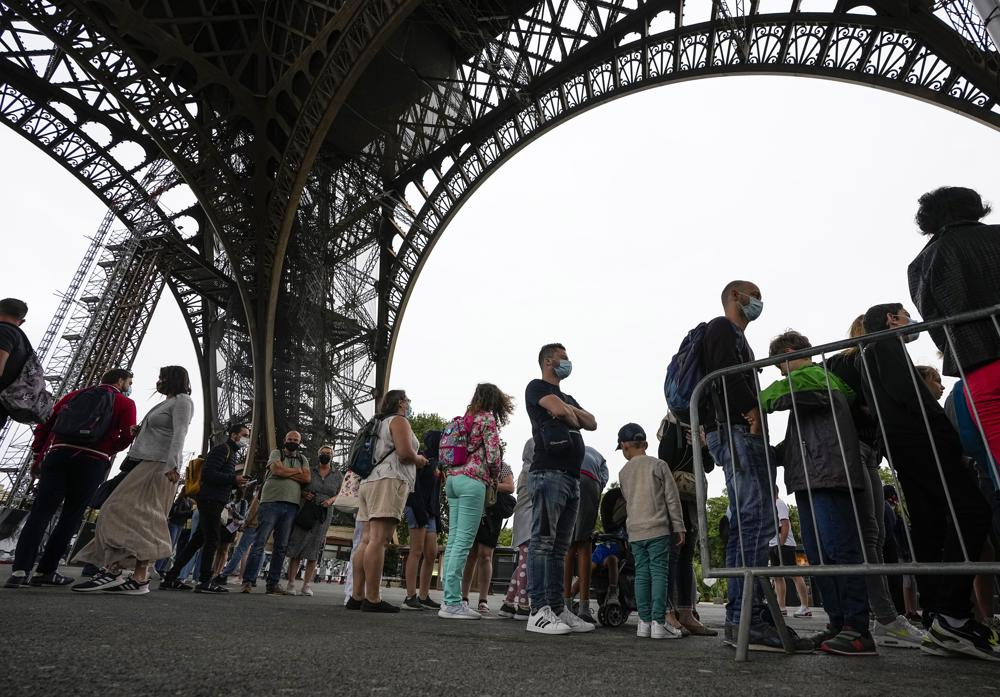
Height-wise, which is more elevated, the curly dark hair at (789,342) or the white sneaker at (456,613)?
the curly dark hair at (789,342)

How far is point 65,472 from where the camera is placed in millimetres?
4938

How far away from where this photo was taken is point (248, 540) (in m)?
8.33

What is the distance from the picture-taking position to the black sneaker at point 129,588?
490 cm

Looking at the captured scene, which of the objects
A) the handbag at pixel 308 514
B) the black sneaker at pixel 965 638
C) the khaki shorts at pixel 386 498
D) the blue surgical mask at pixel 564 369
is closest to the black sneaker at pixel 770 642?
the black sneaker at pixel 965 638

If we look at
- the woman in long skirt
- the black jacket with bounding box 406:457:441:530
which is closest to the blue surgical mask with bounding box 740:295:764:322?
the black jacket with bounding box 406:457:441:530

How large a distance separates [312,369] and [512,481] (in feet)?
42.8

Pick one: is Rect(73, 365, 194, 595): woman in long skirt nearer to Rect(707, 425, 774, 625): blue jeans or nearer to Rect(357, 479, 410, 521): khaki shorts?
Rect(357, 479, 410, 521): khaki shorts

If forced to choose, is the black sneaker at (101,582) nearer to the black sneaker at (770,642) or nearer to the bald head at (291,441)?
the bald head at (291,441)

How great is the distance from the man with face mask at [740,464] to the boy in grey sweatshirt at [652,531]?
68 cm

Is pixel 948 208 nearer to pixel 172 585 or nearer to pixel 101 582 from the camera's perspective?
pixel 101 582

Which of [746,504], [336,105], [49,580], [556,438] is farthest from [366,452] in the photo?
[336,105]

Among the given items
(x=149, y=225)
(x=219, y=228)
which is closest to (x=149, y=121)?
(x=219, y=228)

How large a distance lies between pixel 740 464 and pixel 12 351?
15.9 feet

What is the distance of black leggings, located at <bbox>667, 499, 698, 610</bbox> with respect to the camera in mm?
4754
